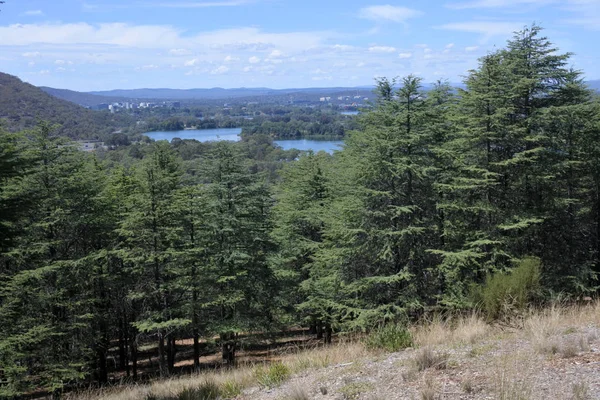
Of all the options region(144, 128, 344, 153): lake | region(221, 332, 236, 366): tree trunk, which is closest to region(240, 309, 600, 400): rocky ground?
region(221, 332, 236, 366): tree trunk

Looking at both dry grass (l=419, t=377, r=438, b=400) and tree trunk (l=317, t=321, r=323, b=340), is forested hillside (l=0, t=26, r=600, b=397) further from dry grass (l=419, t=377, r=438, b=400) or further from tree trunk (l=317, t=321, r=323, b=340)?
dry grass (l=419, t=377, r=438, b=400)

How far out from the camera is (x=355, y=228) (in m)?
14.5

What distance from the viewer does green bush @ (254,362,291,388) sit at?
6.30m

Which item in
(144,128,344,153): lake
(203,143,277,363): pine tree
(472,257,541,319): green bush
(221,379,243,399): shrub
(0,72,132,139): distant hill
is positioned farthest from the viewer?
(144,128,344,153): lake

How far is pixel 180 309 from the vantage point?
16.2 m

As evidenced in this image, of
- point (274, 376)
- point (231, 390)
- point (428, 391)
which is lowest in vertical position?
point (231, 390)

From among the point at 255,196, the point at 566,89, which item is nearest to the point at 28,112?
the point at 255,196

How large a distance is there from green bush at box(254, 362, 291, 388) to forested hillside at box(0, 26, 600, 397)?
677cm

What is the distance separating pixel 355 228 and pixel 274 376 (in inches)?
336

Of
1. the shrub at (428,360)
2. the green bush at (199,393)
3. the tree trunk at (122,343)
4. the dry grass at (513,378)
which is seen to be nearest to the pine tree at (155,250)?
the tree trunk at (122,343)

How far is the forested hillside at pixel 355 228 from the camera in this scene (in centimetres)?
1403

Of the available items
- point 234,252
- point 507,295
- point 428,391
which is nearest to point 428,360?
point 428,391

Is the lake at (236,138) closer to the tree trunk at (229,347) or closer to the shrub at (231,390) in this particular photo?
the tree trunk at (229,347)

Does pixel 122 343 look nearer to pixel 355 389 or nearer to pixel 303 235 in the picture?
pixel 303 235
